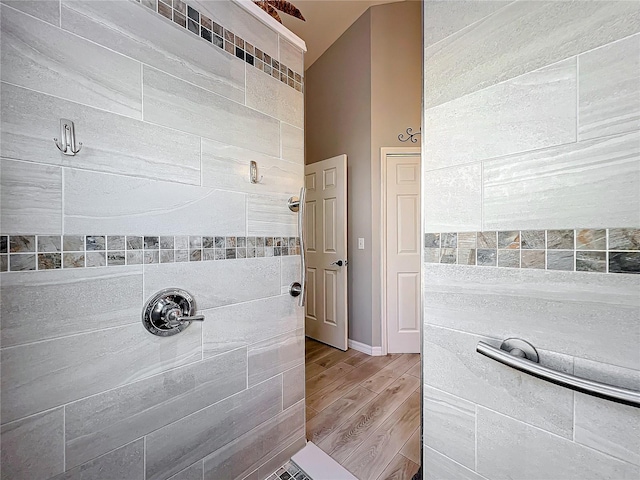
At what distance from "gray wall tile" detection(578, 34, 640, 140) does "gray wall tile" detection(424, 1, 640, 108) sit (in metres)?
0.03

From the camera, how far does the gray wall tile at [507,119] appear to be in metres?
0.59

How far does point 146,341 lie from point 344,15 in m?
3.29

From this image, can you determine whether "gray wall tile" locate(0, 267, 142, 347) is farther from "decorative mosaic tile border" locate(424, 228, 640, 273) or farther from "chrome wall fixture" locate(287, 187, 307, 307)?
"decorative mosaic tile border" locate(424, 228, 640, 273)

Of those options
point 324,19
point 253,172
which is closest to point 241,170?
point 253,172

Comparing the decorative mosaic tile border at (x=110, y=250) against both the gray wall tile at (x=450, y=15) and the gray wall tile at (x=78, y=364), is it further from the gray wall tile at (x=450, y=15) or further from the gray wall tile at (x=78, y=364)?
the gray wall tile at (x=450, y=15)

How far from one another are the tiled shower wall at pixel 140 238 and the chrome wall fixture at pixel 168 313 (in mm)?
33

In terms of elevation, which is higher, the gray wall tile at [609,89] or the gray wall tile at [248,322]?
the gray wall tile at [609,89]

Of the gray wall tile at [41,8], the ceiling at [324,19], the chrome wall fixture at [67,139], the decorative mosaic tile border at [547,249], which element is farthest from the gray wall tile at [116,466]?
the ceiling at [324,19]

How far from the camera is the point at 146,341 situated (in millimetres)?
979

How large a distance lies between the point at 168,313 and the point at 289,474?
41.5 inches

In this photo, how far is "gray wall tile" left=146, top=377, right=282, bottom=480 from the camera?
102 centimetres

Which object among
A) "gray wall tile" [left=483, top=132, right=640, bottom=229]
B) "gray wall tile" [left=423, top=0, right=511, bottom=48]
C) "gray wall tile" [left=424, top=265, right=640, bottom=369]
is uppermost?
"gray wall tile" [left=423, top=0, right=511, bottom=48]

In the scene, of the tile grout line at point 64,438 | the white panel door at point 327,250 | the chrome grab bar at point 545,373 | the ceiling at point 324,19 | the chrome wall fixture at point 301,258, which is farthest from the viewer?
the white panel door at point 327,250

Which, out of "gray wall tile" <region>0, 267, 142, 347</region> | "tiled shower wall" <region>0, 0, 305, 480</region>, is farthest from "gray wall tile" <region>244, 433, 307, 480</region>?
"gray wall tile" <region>0, 267, 142, 347</region>
